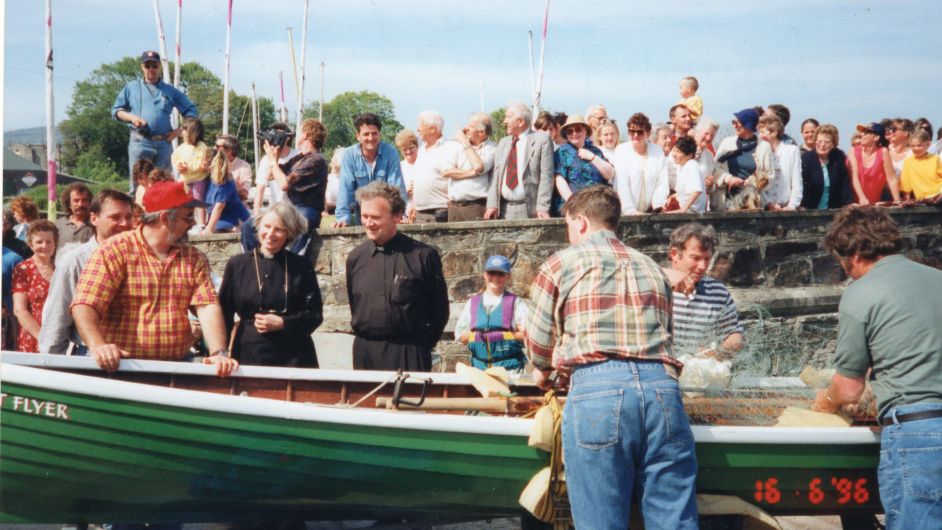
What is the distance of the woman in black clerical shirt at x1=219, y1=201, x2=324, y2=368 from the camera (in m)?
5.79

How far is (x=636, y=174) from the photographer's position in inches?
379

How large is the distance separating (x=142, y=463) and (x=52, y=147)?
24.3ft

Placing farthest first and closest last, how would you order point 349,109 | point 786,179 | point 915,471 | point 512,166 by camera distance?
1. point 349,109
2. point 786,179
3. point 512,166
4. point 915,471

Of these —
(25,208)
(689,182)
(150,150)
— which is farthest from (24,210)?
(689,182)

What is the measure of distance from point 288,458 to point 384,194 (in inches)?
74.3

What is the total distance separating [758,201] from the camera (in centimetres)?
1009

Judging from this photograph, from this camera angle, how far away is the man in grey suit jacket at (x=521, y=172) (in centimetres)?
898

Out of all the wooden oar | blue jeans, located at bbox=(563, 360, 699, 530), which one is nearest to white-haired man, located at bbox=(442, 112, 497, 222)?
the wooden oar

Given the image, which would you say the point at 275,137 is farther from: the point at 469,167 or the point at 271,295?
the point at 271,295

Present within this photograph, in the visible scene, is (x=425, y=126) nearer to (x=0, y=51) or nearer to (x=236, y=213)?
(x=236, y=213)

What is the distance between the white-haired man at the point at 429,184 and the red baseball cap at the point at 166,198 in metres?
4.37

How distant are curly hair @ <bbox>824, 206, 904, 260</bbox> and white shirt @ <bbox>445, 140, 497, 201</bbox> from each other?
197 inches

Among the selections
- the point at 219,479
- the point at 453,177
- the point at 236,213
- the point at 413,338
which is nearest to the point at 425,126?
the point at 453,177

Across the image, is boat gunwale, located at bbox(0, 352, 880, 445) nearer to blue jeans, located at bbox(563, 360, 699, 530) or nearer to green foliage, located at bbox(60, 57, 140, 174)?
blue jeans, located at bbox(563, 360, 699, 530)
